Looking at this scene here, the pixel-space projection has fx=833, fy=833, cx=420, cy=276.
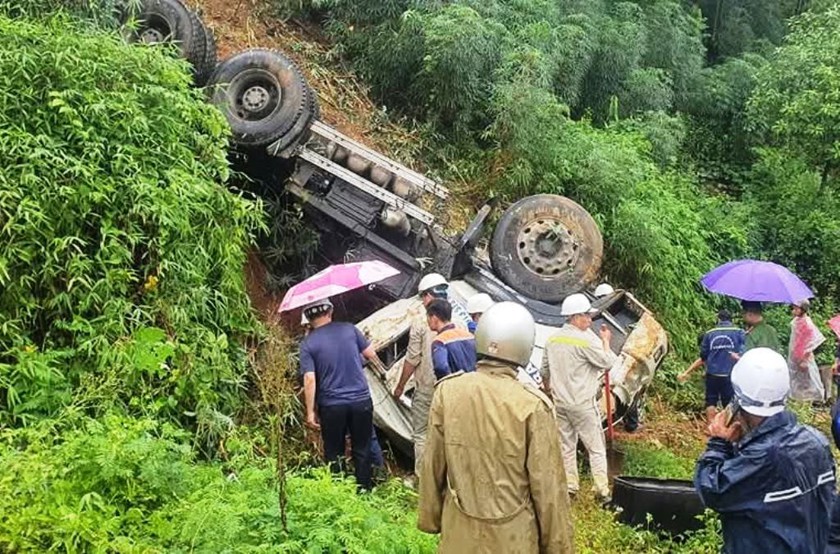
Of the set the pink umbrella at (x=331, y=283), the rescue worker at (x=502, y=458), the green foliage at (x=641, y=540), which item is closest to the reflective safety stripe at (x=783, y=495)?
the rescue worker at (x=502, y=458)

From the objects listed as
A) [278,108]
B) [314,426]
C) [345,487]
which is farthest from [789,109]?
[345,487]

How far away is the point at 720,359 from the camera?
20.0 ft

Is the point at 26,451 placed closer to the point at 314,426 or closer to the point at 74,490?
the point at 74,490

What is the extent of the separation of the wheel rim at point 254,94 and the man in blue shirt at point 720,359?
3.95 metres

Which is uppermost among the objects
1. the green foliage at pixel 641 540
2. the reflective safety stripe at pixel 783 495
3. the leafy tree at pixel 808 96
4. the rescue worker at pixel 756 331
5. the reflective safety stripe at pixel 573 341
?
the leafy tree at pixel 808 96

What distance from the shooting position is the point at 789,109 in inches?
444

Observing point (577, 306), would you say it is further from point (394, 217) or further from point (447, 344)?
point (394, 217)

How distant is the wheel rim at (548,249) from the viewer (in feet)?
23.2

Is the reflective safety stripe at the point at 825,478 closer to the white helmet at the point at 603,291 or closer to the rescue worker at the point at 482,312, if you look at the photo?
the rescue worker at the point at 482,312

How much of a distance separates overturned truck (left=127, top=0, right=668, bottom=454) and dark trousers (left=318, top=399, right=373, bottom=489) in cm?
106

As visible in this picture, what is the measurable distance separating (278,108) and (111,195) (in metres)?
2.27

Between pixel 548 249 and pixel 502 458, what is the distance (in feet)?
14.8

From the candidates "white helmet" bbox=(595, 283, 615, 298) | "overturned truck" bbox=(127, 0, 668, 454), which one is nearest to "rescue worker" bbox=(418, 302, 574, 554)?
"overturned truck" bbox=(127, 0, 668, 454)

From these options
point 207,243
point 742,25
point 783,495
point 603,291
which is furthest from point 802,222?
point 783,495
